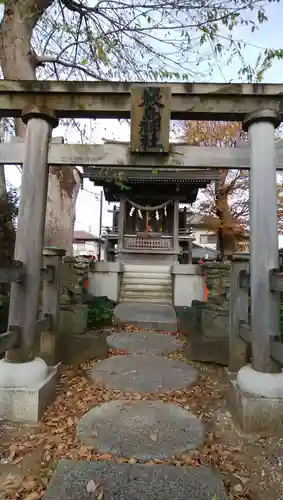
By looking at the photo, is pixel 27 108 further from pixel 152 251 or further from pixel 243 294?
pixel 152 251

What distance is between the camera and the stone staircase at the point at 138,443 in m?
1.88

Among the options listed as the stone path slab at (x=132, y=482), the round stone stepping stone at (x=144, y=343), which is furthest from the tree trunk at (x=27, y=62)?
the stone path slab at (x=132, y=482)

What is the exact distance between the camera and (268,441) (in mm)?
2496

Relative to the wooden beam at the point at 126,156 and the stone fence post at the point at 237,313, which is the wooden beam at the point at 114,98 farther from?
the stone fence post at the point at 237,313

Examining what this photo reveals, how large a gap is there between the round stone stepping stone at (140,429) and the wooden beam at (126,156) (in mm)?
2410

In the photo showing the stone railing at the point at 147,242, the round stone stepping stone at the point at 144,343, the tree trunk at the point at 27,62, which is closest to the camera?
the round stone stepping stone at the point at 144,343

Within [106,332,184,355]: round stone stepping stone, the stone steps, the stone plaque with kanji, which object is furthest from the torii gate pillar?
the stone steps

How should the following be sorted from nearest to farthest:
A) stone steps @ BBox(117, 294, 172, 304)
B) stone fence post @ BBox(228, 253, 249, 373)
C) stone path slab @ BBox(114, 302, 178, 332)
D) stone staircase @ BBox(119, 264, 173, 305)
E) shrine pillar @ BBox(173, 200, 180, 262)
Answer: stone fence post @ BBox(228, 253, 249, 373) → stone path slab @ BBox(114, 302, 178, 332) → stone steps @ BBox(117, 294, 172, 304) → stone staircase @ BBox(119, 264, 173, 305) → shrine pillar @ BBox(173, 200, 180, 262)

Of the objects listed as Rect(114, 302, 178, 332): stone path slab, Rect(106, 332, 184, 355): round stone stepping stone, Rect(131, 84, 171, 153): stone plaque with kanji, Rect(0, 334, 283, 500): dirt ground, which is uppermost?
Rect(131, 84, 171, 153): stone plaque with kanji

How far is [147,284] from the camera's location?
11.6 metres

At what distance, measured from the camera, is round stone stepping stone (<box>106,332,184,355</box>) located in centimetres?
506

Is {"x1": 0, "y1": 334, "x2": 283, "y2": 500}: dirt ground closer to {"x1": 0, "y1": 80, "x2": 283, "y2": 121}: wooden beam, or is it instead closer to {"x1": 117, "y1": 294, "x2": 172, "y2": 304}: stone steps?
{"x1": 0, "y1": 80, "x2": 283, "y2": 121}: wooden beam

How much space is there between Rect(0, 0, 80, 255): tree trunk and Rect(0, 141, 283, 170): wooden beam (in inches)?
170

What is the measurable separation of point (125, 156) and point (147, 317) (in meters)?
5.21
